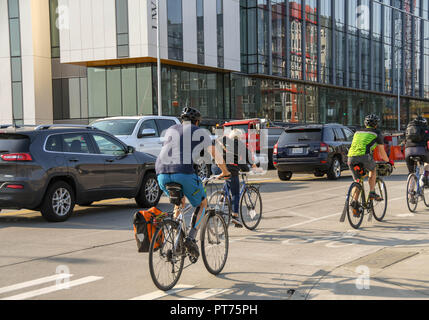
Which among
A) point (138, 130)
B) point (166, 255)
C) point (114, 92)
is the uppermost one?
point (114, 92)

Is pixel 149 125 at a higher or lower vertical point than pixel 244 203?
higher

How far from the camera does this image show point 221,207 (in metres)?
8.52

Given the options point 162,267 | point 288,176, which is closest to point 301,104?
point 288,176

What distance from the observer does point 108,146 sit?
11.6 meters

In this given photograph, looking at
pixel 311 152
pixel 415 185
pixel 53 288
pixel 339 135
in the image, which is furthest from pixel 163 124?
pixel 53 288

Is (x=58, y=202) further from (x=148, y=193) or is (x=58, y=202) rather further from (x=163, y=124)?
(x=163, y=124)

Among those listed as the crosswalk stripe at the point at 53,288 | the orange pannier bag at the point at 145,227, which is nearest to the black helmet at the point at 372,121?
the orange pannier bag at the point at 145,227

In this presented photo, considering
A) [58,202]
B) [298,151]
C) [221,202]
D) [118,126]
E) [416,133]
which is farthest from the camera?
[298,151]

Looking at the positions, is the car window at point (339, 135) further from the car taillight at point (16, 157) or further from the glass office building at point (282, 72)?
the glass office building at point (282, 72)

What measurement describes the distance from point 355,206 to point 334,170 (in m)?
9.64

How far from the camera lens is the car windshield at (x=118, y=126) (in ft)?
51.2

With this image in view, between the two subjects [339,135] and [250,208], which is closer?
[250,208]

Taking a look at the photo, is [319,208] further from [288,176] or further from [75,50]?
[75,50]

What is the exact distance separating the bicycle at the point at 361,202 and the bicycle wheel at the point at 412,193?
1.03 m
